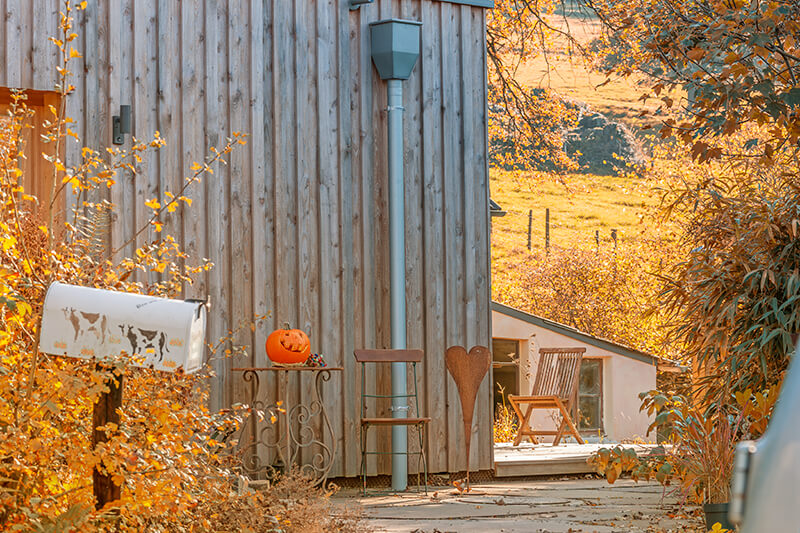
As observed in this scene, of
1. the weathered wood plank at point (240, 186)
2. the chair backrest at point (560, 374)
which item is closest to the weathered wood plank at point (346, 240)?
the weathered wood plank at point (240, 186)

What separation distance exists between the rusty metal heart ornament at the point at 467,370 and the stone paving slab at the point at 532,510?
58 cm

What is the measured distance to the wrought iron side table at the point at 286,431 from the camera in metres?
6.32

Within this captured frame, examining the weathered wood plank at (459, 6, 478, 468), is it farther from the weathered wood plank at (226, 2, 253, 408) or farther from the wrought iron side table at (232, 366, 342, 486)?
the weathered wood plank at (226, 2, 253, 408)

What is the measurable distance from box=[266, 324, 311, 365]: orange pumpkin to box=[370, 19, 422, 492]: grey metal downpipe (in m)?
0.82

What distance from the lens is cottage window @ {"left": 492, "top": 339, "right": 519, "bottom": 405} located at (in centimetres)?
1514

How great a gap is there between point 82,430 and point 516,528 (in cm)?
257

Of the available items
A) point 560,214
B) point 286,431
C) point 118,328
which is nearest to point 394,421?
point 286,431

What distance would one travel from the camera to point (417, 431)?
7039mm

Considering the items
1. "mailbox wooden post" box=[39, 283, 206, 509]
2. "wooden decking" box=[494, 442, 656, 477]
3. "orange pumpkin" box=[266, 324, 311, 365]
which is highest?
"mailbox wooden post" box=[39, 283, 206, 509]

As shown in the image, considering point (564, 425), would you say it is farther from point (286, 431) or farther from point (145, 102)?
point (145, 102)

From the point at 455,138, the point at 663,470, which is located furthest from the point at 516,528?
the point at 455,138

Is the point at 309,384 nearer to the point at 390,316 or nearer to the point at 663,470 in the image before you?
the point at 390,316

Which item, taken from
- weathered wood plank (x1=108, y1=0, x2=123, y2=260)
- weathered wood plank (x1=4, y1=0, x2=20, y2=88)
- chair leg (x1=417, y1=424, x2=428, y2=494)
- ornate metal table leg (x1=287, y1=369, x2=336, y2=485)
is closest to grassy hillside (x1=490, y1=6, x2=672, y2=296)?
chair leg (x1=417, y1=424, x2=428, y2=494)

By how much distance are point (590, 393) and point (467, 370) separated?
9.29m
